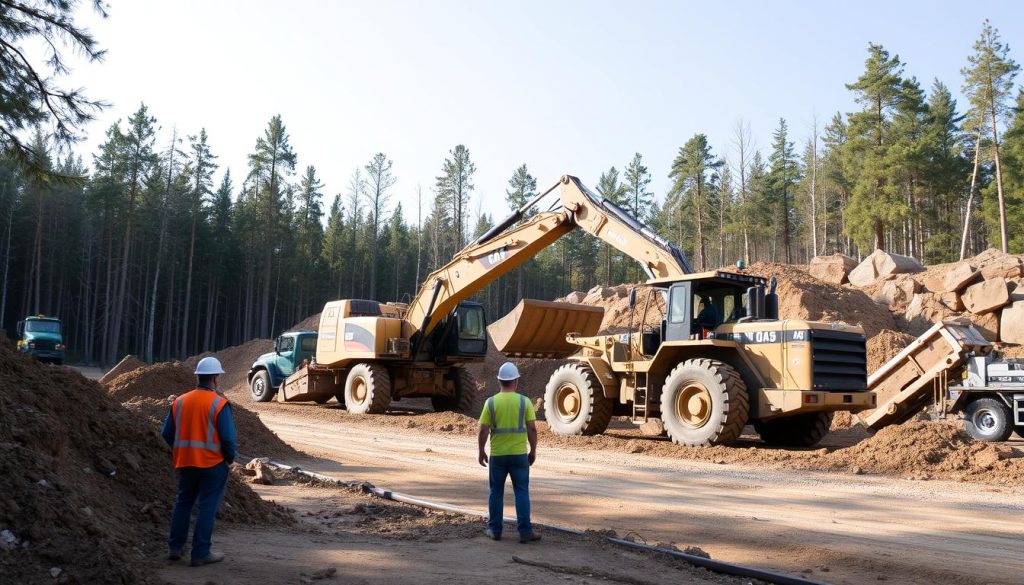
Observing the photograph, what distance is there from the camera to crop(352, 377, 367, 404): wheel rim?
2019 centimetres

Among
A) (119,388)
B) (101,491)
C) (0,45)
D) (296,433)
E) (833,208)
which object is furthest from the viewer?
(833,208)

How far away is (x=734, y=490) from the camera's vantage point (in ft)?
31.8

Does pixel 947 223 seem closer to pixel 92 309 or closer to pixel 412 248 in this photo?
pixel 412 248

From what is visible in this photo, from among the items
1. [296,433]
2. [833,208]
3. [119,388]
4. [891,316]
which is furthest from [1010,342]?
[833,208]

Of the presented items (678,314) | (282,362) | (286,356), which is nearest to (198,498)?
(678,314)

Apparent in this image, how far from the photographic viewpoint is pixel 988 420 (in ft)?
50.5

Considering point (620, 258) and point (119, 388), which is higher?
point (620, 258)

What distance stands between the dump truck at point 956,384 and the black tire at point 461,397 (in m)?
9.78

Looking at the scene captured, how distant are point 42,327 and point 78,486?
29.1 metres

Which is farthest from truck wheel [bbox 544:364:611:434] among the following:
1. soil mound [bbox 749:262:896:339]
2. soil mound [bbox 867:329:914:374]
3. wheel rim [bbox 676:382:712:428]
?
soil mound [bbox 749:262:896:339]

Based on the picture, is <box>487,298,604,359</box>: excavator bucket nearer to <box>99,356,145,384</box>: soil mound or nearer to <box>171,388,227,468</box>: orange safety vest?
<box>171,388,227,468</box>: orange safety vest

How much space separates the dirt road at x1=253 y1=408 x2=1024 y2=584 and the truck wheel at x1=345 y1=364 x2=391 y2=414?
612 centimetres

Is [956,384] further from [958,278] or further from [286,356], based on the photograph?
[286,356]

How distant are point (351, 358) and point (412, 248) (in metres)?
57.4
